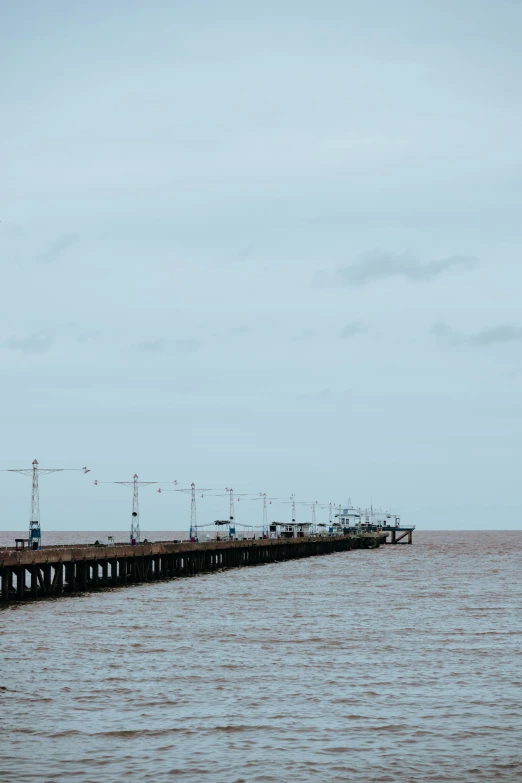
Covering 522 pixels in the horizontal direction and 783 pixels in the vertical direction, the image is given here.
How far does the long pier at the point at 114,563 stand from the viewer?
191 feet

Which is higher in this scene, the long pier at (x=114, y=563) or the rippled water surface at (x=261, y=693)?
the long pier at (x=114, y=563)

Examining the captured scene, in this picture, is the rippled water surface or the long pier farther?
the long pier

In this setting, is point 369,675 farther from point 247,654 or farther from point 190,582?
point 190,582

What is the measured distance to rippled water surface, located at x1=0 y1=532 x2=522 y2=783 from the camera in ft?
69.9

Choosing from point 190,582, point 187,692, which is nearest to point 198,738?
point 187,692

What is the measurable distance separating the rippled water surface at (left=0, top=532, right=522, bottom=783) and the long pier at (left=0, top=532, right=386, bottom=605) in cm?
424

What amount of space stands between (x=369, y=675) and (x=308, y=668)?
2.34 metres

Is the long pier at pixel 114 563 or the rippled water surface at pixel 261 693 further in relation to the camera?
the long pier at pixel 114 563

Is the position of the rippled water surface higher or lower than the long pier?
lower

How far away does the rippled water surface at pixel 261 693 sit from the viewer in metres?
21.3

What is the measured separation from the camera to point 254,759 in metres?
21.7

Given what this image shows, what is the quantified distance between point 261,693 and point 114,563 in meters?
46.4

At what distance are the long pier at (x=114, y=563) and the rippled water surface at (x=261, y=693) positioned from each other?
167 inches

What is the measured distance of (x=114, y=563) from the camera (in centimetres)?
7369
